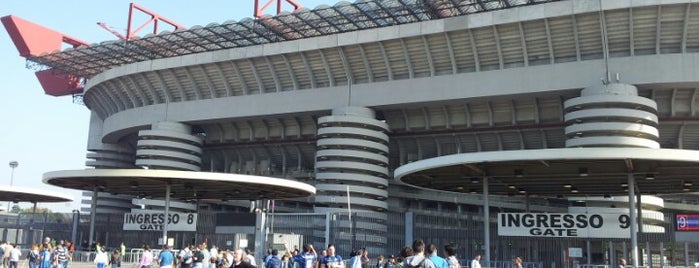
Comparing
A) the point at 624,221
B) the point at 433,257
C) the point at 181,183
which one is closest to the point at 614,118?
the point at 624,221

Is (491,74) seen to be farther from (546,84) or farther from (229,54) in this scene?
(229,54)

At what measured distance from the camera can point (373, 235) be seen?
52.8 meters

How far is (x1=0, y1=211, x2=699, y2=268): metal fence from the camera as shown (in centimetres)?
4375

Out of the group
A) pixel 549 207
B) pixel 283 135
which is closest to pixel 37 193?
pixel 283 135

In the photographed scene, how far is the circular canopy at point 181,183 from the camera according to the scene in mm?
37031

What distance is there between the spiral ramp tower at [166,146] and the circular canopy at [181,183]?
2199 centimetres

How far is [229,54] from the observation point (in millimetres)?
66375

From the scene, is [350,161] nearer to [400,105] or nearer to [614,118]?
[400,105]

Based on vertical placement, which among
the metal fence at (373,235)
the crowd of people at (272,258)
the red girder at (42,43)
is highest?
the red girder at (42,43)

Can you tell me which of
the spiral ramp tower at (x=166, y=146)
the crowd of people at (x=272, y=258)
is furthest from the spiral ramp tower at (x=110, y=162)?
the crowd of people at (x=272, y=258)

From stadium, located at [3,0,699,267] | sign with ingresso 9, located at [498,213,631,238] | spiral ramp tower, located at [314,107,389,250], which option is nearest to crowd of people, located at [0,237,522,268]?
sign with ingresso 9, located at [498,213,631,238]

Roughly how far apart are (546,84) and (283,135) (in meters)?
29.5

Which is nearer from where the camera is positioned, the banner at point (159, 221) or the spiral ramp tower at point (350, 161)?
the banner at point (159, 221)

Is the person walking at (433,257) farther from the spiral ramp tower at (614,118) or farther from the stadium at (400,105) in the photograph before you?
the spiral ramp tower at (614,118)
